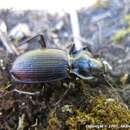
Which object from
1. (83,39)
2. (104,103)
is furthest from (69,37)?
(104,103)

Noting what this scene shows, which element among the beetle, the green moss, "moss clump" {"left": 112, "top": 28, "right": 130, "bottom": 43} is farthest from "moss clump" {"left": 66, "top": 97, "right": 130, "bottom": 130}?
"moss clump" {"left": 112, "top": 28, "right": 130, "bottom": 43}

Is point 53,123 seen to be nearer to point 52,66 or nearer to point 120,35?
point 52,66

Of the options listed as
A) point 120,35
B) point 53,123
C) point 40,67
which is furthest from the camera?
point 120,35

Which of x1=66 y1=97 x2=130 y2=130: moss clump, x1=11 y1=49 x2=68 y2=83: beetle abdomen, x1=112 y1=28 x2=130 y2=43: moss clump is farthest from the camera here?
x1=112 y1=28 x2=130 y2=43: moss clump

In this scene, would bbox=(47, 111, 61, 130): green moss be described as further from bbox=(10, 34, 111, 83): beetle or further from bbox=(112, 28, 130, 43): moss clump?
bbox=(112, 28, 130, 43): moss clump

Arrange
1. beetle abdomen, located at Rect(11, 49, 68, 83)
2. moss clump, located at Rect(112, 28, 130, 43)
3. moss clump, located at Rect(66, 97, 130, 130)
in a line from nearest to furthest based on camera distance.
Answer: moss clump, located at Rect(66, 97, 130, 130), beetle abdomen, located at Rect(11, 49, 68, 83), moss clump, located at Rect(112, 28, 130, 43)

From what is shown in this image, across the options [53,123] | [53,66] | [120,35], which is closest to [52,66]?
[53,66]

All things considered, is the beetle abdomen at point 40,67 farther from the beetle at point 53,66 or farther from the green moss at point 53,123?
the green moss at point 53,123
